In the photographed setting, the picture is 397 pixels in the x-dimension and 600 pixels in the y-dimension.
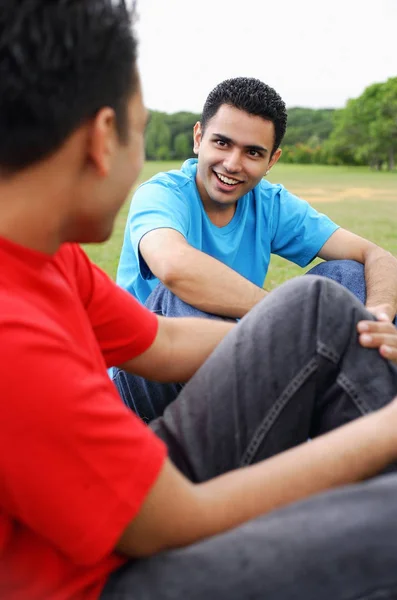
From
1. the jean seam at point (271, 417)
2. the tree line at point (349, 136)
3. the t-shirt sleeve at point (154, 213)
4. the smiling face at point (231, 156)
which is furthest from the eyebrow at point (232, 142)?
the tree line at point (349, 136)

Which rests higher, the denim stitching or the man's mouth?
the man's mouth

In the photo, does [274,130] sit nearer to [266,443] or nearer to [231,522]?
[266,443]

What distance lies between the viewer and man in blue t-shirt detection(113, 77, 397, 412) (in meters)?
3.04

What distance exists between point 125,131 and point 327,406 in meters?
0.90

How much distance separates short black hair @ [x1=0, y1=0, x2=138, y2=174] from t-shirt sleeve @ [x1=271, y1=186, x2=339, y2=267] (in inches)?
89.8

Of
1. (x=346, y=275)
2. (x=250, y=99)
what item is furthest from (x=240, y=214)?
(x=346, y=275)

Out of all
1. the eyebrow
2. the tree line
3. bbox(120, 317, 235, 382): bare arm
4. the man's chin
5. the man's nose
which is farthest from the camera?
the tree line

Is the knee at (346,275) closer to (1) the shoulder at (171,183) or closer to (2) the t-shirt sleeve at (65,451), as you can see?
(1) the shoulder at (171,183)

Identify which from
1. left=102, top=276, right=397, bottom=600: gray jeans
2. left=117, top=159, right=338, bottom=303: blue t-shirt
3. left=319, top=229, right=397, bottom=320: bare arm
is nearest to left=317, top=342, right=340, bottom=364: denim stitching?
left=102, top=276, right=397, bottom=600: gray jeans

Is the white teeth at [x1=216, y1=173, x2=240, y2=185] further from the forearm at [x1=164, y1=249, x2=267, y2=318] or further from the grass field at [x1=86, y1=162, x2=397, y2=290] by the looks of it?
the grass field at [x1=86, y1=162, x2=397, y2=290]

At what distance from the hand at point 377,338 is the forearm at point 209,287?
97 cm

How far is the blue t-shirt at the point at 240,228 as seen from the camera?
314cm

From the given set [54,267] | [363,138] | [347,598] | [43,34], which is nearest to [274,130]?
[54,267]

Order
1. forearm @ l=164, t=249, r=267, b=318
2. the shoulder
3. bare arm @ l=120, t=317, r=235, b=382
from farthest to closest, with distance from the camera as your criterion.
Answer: the shoulder
forearm @ l=164, t=249, r=267, b=318
bare arm @ l=120, t=317, r=235, b=382
